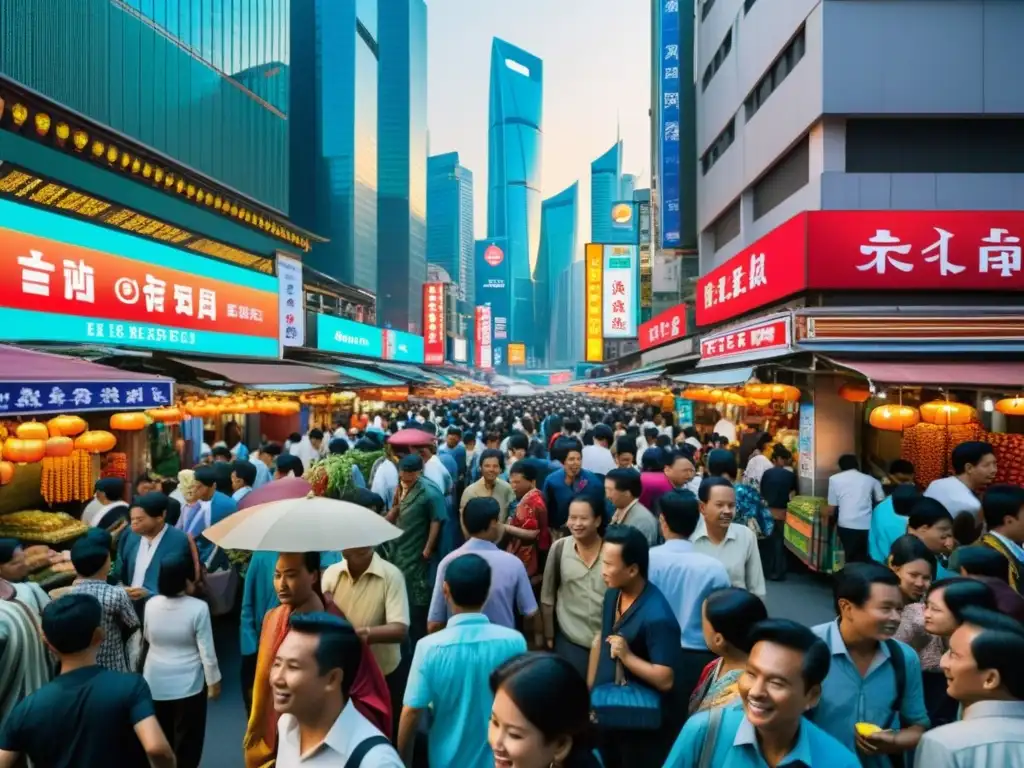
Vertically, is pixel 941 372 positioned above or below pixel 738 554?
above

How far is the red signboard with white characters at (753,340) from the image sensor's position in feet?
32.7

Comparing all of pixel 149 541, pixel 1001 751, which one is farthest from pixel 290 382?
pixel 1001 751

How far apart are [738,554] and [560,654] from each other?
56.6 inches

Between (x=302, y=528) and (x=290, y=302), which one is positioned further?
(x=290, y=302)

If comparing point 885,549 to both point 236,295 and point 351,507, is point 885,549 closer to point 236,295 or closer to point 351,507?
point 351,507

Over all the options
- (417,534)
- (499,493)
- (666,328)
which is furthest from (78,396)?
(666,328)

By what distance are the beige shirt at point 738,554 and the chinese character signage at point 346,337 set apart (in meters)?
21.0

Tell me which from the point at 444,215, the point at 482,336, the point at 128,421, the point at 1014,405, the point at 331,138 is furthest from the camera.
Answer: the point at 444,215

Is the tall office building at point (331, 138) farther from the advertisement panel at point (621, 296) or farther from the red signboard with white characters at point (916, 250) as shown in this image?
the red signboard with white characters at point (916, 250)

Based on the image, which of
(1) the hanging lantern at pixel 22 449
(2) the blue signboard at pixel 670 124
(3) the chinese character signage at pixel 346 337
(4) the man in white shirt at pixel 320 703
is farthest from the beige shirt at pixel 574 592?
(2) the blue signboard at pixel 670 124

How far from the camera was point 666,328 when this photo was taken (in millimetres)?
24328

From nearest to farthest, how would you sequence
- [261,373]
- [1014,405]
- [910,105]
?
[1014,405] < [910,105] < [261,373]

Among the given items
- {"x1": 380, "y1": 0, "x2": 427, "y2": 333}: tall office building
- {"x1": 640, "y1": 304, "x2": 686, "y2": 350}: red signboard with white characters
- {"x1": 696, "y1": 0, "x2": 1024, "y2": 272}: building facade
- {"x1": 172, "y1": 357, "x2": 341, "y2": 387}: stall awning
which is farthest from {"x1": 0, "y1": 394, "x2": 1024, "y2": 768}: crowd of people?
{"x1": 380, "y1": 0, "x2": 427, "y2": 333}: tall office building

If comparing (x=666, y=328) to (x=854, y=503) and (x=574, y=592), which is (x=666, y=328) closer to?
(x=854, y=503)
